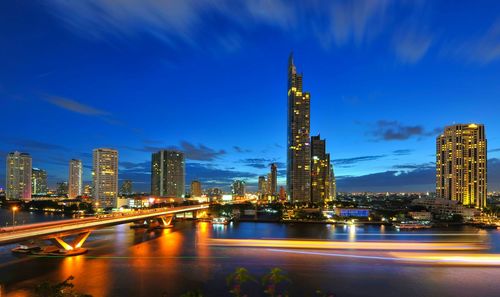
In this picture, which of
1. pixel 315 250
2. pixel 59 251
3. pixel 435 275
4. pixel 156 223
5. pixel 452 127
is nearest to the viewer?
pixel 435 275

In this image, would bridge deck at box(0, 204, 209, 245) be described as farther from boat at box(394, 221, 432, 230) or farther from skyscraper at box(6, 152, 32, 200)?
skyscraper at box(6, 152, 32, 200)

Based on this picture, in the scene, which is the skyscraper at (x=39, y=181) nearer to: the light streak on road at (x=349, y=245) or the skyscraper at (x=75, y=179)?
the skyscraper at (x=75, y=179)

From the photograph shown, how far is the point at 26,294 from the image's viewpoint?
14.4 metres

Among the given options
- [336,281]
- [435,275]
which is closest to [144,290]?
[336,281]

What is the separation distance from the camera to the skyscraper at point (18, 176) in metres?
101

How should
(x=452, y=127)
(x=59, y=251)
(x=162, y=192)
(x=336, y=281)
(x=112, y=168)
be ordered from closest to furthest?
1. (x=336, y=281)
2. (x=59, y=251)
3. (x=452, y=127)
4. (x=112, y=168)
5. (x=162, y=192)

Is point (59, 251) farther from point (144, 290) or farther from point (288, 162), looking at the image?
point (288, 162)

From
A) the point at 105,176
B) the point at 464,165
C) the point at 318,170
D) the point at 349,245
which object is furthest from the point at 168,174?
the point at 349,245

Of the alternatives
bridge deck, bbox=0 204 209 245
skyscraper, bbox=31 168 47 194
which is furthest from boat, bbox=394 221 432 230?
skyscraper, bbox=31 168 47 194

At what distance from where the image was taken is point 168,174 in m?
105

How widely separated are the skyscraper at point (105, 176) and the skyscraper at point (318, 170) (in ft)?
148

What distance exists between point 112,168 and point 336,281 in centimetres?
7551

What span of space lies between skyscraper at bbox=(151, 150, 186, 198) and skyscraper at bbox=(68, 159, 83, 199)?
29.5 metres

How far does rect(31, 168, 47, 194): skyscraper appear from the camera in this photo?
129 metres
